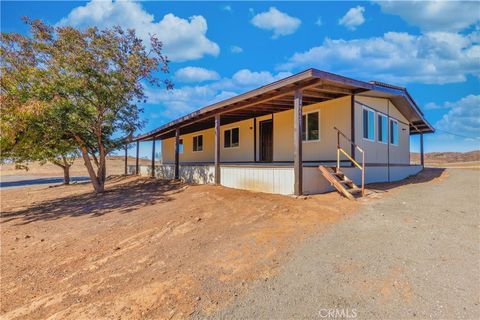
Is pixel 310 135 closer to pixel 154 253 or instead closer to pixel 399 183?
pixel 399 183

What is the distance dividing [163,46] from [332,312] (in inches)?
433

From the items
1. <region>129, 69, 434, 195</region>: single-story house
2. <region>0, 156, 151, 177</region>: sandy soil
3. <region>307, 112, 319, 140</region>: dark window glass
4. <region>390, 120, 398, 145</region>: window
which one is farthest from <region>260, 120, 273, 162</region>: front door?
<region>0, 156, 151, 177</region>: sandy soil

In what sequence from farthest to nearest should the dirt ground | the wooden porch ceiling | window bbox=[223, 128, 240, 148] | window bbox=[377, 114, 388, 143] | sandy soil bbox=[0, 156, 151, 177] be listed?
sandy soil bbox=[0, 156, 151, 177], window bbox=[223, 128, 240, 148], window bbox=[377, 114, 388, 143], the wooden porch ceiling, the dirt ground

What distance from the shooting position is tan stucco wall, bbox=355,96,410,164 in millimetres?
9508

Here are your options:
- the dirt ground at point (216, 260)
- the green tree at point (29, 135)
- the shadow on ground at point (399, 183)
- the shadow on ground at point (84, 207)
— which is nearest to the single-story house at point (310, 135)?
the shadow on ground at point (399, 183)

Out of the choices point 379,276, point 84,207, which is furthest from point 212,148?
point 379,276

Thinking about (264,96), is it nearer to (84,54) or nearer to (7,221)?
(84,54)

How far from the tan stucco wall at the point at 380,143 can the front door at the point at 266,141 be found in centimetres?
405

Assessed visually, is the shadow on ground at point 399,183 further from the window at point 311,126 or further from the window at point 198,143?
the window at point 198,143

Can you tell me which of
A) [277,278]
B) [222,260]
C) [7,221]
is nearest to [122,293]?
[222,260]

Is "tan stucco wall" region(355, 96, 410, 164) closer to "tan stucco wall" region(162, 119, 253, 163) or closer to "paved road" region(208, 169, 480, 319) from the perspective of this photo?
"paved road" region(208, 169, 480, 319)

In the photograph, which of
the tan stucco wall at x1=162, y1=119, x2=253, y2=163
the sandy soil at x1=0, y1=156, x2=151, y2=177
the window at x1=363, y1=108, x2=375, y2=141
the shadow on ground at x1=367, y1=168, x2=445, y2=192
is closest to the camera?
the shadow on ground at x1=367, y1=168, x2=445, y2=192

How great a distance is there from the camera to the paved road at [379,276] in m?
2.64

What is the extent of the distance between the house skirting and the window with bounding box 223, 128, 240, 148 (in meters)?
2.97
